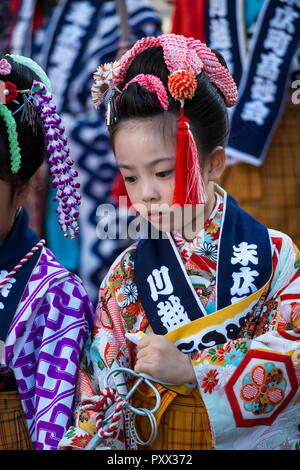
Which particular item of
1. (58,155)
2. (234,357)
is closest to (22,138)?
(58,155)

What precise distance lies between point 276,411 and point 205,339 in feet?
0.83

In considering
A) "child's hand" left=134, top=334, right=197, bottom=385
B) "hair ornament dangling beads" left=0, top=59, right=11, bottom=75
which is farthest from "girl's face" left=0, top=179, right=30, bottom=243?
"child's hand" left=134, top=334, right=197, bottom=385

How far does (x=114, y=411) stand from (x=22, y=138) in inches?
32.2

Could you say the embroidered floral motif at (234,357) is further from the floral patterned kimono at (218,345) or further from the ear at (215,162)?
the ear at (215,162)

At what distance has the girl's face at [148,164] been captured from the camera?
166cm

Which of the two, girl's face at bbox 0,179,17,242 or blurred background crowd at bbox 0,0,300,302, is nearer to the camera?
girl's face at bbox 0,179,17,242

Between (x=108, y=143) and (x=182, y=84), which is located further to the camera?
(x=108, y=143)

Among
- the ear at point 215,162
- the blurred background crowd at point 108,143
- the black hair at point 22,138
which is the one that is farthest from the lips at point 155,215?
the blurred background crowd at point 108,143

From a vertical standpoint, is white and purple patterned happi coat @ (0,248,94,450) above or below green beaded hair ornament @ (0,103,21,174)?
below

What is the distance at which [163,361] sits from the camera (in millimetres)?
1581

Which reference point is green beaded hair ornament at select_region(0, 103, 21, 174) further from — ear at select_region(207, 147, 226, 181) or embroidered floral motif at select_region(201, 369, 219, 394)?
embroidered floral motif at select_region(201, 369, 219, 394)

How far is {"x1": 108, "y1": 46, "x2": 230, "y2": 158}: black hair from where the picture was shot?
1703 mm

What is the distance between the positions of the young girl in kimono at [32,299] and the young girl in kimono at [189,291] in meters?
0.07

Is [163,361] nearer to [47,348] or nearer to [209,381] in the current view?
[209,381]
